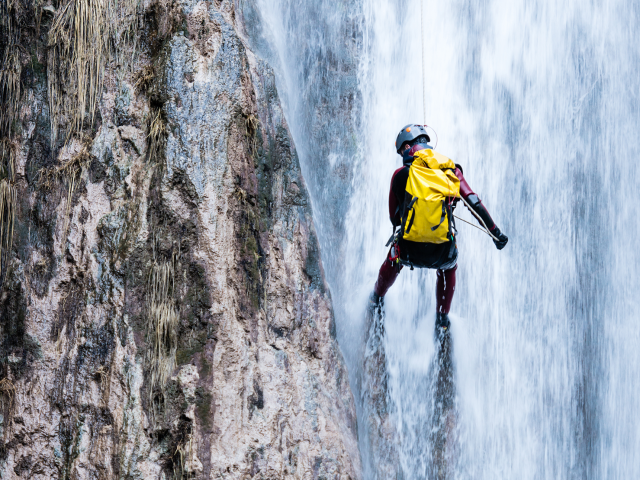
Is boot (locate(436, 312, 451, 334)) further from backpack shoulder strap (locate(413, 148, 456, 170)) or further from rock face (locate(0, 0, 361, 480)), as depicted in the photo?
backpack shoulder strap (locate(413, 148, 456, 170))

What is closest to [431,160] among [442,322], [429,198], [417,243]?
[429,198]

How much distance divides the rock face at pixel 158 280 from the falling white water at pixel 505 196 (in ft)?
4.68

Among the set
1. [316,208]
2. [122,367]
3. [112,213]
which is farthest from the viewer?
[316,208]

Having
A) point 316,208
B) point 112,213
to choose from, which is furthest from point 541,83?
point 112,213

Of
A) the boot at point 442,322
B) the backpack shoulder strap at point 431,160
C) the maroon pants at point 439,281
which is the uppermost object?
the backpack shoulder strap at point 431,160

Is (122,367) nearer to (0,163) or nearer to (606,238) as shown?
(0,163)

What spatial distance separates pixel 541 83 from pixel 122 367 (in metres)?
6.36

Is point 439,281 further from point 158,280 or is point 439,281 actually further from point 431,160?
point 158,280

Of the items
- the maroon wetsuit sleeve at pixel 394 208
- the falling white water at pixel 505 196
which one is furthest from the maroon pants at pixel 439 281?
the falling white water at pixel 505 196

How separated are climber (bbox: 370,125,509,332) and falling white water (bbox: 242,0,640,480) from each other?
1683mm

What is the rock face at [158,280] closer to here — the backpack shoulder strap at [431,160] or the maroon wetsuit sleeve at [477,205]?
the backpack shoulder strap at [431,160]

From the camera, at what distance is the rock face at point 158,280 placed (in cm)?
414

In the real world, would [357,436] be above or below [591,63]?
below

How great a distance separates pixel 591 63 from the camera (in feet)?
24.2
